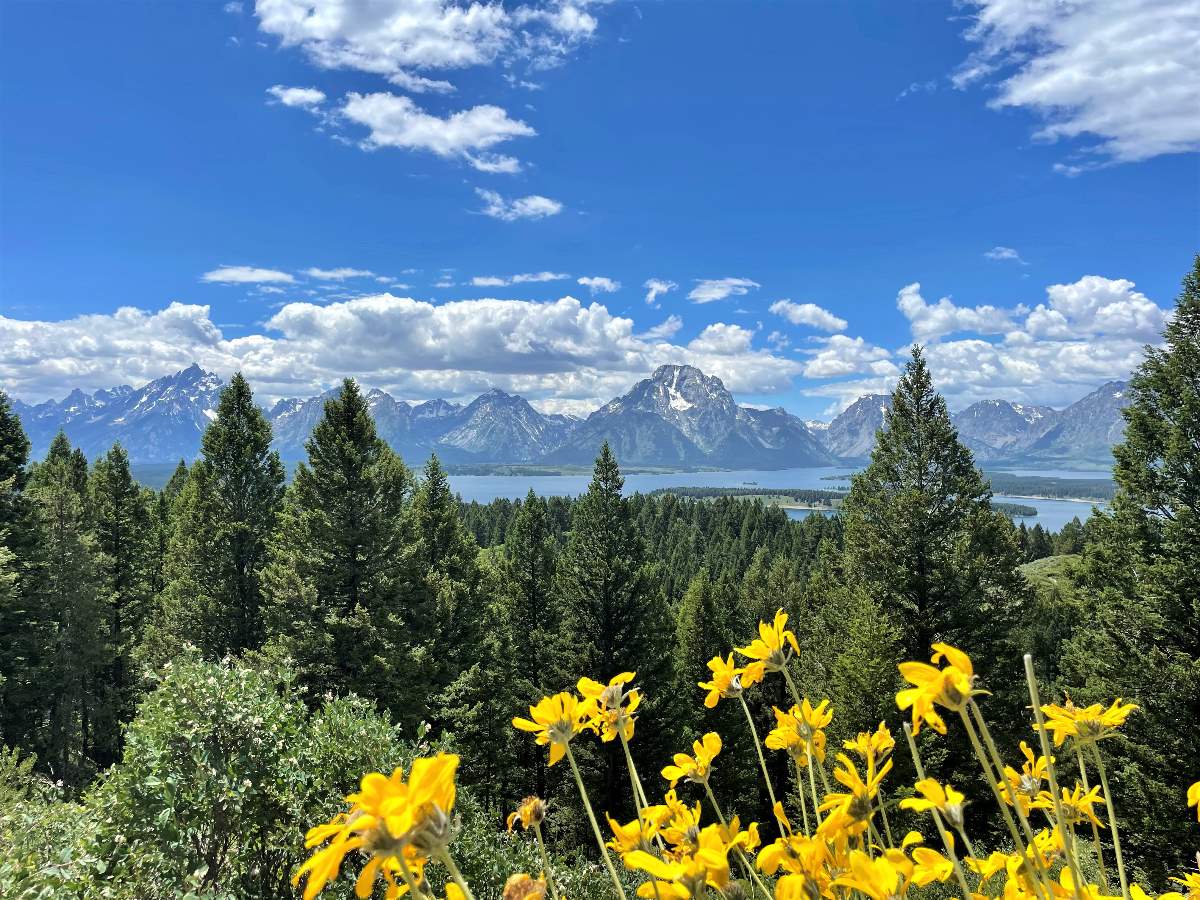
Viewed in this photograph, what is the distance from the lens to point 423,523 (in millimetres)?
19641

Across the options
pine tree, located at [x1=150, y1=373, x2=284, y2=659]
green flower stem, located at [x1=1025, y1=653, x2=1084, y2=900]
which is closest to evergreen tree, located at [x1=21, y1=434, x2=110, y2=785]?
pine tree, located at [x1=150, y1=373, x2=284, y2=659]

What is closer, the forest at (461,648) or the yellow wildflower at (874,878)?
the yellow wildflower at (874,878)

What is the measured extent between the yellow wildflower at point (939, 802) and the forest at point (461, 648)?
0.14 feet

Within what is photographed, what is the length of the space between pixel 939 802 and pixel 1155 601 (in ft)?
39.3

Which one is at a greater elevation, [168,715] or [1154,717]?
[168,715]

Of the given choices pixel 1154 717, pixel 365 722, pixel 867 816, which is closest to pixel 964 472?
pixel 1154 717

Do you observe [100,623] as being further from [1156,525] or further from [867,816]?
[1156,525]

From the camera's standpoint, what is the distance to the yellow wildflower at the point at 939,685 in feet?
4.50

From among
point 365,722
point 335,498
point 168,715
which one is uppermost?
point 335,498

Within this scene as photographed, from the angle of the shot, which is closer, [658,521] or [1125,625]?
[1125,625]

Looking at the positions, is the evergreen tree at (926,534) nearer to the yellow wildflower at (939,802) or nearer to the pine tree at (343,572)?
the pine tree at (343,572)

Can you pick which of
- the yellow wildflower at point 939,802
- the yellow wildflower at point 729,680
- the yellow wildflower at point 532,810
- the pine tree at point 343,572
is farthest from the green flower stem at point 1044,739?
the pine tree at point 343,572

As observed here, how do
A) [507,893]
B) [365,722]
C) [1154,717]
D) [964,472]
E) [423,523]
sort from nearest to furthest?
[507,893], [365,722], [1154,717], [964,472], [423,523]

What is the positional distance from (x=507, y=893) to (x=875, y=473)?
50.5 ft
